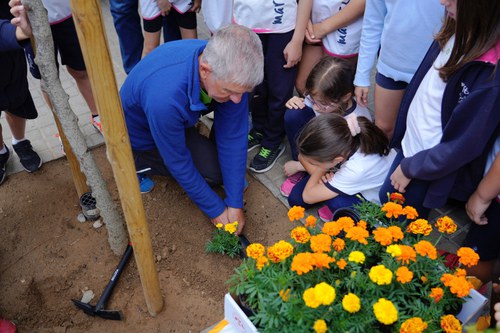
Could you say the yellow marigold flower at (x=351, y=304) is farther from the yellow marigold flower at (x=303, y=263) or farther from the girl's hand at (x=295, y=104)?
the girl's hand at (x=295, y=104)

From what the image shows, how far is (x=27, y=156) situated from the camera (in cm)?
330

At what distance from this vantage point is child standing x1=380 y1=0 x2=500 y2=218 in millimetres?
1739

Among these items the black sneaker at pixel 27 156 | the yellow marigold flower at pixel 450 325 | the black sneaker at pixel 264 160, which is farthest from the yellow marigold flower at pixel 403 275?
the black sneaker at pixel 27 156

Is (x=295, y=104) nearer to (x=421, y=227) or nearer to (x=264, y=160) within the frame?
(x=264, y=160)

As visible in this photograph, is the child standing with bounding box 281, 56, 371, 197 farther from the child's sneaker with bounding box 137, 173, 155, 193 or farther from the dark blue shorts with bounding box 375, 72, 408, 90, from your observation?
the child's sneaker with bounding box 137, 173, 155, 193

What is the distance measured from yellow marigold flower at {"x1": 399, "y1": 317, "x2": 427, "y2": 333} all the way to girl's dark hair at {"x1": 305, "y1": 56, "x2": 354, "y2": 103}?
1736 millimetres

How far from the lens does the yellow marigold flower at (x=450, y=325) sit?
141cm

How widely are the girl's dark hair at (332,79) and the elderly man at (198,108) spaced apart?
527mm

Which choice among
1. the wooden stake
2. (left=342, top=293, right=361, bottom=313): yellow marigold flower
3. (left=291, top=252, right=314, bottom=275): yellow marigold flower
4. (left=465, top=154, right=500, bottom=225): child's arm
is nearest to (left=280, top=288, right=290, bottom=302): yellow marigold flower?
(left=291, top=252, right=314, bottom=275): yellow marigold flower

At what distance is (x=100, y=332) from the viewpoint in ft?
7.71

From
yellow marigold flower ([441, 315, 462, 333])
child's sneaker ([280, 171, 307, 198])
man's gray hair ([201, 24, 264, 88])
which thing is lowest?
child's sneaker ([280, 171, 307, 198])

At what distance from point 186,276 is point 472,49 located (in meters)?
1.87

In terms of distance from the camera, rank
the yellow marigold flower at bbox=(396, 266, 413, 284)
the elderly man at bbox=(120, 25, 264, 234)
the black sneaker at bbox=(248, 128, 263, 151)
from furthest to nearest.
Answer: the black sneaker at bbox=(248, 128, 263, 151), the elderly man at bbox=(120, 25, 264, 234), the yellow marigold flower at bbox=(396, 266, 413, 284)

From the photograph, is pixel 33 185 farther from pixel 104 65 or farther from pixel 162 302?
pixel 104 65
